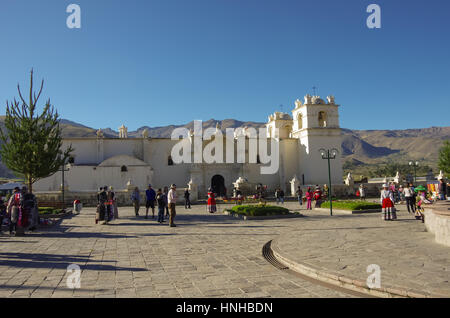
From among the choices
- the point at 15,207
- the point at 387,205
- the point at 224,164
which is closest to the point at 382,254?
the point at 387,205

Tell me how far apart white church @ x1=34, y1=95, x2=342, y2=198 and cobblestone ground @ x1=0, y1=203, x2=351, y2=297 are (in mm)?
24612

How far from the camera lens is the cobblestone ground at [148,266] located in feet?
16.6

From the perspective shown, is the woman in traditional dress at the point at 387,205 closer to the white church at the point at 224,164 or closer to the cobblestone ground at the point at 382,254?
the cobblestone ground at the point at 382,254

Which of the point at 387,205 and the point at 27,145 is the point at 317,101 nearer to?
the point at 387,205

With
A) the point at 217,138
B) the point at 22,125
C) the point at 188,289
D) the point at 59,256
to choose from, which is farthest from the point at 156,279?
the point at 217,138

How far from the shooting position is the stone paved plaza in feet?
16.8

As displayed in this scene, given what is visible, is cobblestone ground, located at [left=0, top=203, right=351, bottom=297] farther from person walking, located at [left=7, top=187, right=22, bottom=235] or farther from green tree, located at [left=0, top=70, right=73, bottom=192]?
green tree, located at [left=0, top=70, right=73, bottom=192]

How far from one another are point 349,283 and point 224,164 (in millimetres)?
33026

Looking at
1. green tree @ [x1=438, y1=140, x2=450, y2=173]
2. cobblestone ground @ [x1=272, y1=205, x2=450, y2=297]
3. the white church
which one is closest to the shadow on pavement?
cobblestone ground @ [x1=272, y1=205, x2=450, y2=297]

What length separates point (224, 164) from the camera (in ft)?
125
